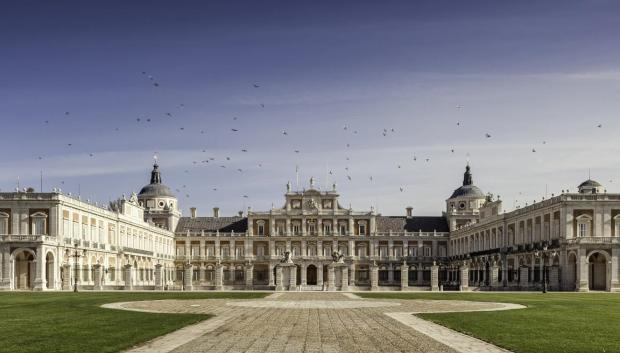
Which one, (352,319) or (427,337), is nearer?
(427,337)

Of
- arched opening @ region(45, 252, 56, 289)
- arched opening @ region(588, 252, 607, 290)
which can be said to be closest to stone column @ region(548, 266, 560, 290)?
arched opening @ region(588, 252, 607, 290)

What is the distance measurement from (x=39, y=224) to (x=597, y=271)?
5020 cm

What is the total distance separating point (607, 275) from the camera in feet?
235

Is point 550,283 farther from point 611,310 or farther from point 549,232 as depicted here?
point 611,310

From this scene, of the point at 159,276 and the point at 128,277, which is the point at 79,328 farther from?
the point at 159,276

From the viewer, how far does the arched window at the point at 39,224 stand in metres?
72.8

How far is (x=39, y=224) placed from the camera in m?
73.0

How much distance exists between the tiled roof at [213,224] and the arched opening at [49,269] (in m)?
52.7

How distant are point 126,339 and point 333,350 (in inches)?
230

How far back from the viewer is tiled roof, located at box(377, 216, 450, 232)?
125894 millimetres

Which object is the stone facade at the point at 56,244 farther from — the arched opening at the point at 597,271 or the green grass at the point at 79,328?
the arched opening at the point at 597,271

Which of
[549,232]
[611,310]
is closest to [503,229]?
[549,232]

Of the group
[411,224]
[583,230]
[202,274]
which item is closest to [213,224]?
[202,274]

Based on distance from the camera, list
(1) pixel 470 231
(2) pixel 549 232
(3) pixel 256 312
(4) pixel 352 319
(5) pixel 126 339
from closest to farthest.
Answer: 1. (5) pixel 126 339
2. (4) pixel 352 319
3. (3) pixel 256 312
4. (2) pixel 549 232
5. (1) pixel 470 231
